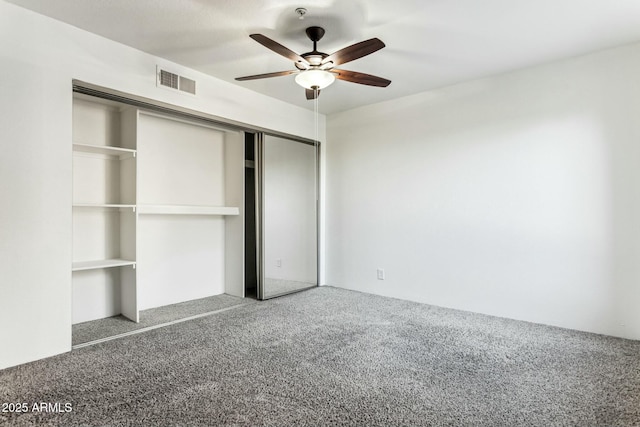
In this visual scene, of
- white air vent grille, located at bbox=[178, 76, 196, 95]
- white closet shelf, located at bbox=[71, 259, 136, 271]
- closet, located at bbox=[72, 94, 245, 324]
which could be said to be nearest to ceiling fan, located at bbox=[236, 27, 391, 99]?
white air vent grille, located at bbox=[178, 76, 196, 95]

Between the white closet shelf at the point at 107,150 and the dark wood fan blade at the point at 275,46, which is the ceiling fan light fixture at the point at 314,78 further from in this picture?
the white closet shelf at the point at 107,150

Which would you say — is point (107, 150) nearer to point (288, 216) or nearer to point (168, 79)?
point (168, 79)

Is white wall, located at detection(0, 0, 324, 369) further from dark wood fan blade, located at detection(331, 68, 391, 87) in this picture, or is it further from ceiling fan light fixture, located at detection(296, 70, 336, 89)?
dark wood fan blade, located at detection(331, 68, 391, 87)

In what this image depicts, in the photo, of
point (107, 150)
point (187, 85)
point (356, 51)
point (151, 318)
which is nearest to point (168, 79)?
point (187, 85)

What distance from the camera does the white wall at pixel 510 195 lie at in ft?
9.46

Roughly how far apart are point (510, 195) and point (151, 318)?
3670mm

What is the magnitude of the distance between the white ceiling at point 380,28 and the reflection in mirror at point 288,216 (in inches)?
47.6

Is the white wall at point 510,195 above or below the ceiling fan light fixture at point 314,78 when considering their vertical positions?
below

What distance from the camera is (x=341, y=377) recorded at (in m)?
2.20

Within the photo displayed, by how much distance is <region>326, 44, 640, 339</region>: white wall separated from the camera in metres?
2.88

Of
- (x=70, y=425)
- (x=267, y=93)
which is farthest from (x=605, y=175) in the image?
(x=70, y=425)

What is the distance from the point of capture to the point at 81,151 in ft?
10.3

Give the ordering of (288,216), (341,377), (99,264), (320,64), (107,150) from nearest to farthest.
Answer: (341,377), (320,64), (99,264), (107,150), (288,216)

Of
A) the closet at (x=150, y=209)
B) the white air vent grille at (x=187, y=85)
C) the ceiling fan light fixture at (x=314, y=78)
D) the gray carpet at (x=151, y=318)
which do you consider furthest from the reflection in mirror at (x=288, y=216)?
the ceiling fan light fixture at (x=314, y=78)
